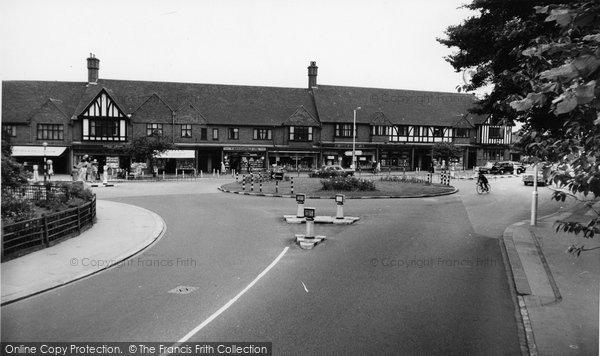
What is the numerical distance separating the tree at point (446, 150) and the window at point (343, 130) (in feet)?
34.4

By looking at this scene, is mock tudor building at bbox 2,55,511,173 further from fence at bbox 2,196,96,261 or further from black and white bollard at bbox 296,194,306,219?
fence at bbox 2,196,96,261

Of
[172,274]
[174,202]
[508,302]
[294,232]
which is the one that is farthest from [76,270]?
[174,202]

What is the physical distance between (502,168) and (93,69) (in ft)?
159

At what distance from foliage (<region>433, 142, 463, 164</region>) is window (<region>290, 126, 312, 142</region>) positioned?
15361mm

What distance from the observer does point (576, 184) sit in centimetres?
513

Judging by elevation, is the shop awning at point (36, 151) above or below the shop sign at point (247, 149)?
below

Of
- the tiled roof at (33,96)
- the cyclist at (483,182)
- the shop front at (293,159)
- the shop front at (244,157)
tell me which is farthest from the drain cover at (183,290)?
the tiled roof at (33,96)

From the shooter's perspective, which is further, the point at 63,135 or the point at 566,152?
the point at 63,135

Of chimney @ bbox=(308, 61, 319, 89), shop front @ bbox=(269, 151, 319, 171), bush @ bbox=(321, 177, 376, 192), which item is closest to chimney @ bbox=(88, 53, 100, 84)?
shop front @ bbox=(269, 151, 319, 171)

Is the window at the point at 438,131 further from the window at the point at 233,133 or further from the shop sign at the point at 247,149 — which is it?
the window at the point at 233,133

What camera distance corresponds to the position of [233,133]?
56031mm

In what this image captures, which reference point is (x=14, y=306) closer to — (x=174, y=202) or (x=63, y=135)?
(x=174, y=202)

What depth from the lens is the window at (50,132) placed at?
165 feet

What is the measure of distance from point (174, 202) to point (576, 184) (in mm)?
21282
